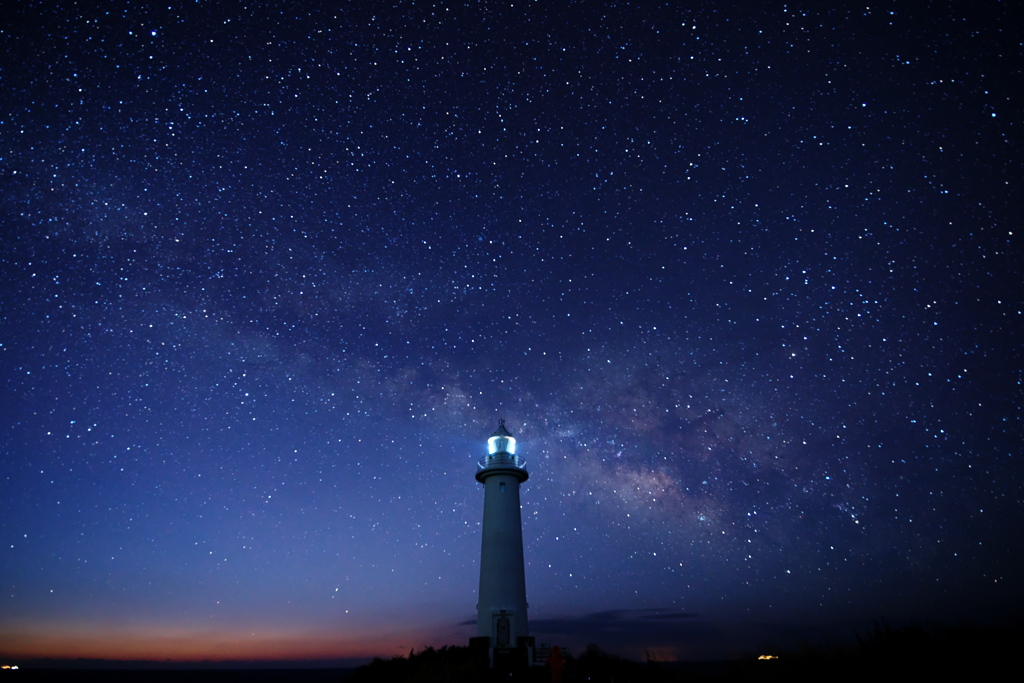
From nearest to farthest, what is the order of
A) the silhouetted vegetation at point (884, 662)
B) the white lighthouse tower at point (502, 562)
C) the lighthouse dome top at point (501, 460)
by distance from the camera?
the silhouetted vegetation at point (884, 662), the white lighthouse tower at point (502, 562), the lighthouse dome top at point (501, 460)

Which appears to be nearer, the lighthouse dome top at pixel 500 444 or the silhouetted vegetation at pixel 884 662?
the silhouetted vegetation at pixel 884 662

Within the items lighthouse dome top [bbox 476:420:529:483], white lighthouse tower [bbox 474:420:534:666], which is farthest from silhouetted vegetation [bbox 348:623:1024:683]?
lighthouse dome top [bbox 476:420:529:483]

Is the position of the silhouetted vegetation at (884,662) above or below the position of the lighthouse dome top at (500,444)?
below

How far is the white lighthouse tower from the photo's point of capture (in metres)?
20.1

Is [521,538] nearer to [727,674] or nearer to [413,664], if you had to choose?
[413,664]

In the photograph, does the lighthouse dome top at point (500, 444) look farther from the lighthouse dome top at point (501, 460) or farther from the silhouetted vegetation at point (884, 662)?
the silhouetted vegetation at point (884, 662)

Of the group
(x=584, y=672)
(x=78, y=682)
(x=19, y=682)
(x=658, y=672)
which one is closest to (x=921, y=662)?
(x=658, y=672)

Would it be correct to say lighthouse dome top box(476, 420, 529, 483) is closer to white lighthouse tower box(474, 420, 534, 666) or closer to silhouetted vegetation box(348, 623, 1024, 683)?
white lighthouse tower box(474, 420, 534, 666)

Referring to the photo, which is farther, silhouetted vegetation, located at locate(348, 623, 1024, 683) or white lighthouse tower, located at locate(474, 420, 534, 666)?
white lighthouse tower, located at locate(474, 420, 534, 666)

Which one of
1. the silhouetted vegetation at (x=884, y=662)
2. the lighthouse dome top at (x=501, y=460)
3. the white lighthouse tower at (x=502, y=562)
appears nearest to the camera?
the silhouetted vegetation at (x=884, y=662)

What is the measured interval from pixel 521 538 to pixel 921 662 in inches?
577

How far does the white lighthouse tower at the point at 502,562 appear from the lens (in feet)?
65.9

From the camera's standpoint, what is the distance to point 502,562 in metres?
21.3

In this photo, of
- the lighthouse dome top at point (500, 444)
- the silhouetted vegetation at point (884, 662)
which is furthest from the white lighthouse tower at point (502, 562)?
the silhouetted vegetation at point (884, 662)
